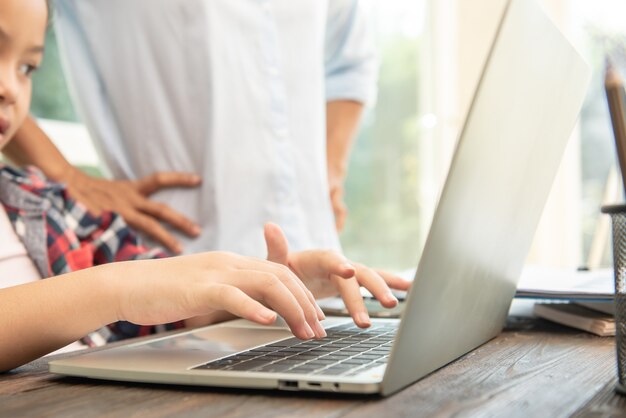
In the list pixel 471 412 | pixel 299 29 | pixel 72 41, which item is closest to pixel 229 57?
pixel 299 29

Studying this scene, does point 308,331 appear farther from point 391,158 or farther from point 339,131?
point 391,158

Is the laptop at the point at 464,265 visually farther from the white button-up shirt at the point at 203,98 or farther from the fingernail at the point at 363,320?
the white button-up shirt at the point at 203,98

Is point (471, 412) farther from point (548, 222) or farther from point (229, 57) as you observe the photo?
point (548, 222)

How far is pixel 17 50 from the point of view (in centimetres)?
95

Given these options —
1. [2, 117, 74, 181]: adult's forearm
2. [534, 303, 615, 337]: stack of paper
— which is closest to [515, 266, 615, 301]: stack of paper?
[534, 303, 615, 337]: stack of paper

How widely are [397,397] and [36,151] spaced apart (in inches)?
37.5

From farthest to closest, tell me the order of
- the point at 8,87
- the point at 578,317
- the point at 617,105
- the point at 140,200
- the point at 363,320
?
the point at 140,200, the point at 8,87, the point at 578,317, the point at 363,320, the point at 617,105

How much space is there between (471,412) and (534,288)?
1.35 feet

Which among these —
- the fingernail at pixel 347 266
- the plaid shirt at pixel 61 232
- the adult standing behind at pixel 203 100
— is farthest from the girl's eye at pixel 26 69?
the fingernail at pixel 347 266

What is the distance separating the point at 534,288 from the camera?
0.83 metres

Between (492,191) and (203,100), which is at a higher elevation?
(203,100)

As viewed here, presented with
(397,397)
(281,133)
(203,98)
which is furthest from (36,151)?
(397,397)

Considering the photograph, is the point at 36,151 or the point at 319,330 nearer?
the point at 319,330

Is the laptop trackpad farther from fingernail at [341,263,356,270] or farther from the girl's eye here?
the girl's eye
